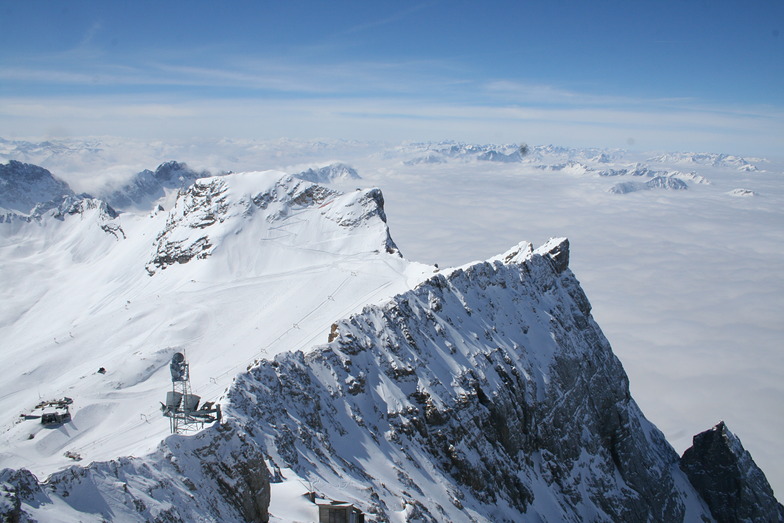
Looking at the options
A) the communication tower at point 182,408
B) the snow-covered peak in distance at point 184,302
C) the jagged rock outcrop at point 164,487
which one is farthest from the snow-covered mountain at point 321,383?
the communication tower at point 182,408

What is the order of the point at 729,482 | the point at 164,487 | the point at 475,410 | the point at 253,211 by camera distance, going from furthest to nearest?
1. the point at 253,211
2. the point at 729,482
3. the point at 475,410
4. the point at 164,487

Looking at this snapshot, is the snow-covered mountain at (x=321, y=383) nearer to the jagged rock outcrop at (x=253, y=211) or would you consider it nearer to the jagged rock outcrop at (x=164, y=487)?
the jagged rock outcrop at (x=164, y=487)

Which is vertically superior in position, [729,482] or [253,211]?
[253,211]

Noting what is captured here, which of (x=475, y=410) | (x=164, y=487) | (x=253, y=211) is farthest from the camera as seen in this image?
(x=253, y=211)

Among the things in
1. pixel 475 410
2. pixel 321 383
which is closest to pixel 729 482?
pixel 475 410

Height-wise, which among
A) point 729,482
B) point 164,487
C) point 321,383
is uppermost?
point 164,487

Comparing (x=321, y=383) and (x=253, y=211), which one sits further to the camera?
(x=253, y=211)

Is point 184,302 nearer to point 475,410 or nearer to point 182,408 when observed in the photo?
point 475,410
